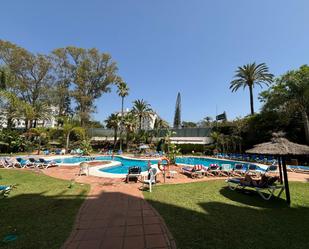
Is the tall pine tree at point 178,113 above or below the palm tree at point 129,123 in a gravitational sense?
above

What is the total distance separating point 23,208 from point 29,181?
432 cm

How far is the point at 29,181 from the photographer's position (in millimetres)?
8812

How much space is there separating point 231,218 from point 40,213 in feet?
17.7

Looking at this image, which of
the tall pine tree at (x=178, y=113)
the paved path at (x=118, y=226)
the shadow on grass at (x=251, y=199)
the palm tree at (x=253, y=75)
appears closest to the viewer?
the paved path at (x=118, y=226)

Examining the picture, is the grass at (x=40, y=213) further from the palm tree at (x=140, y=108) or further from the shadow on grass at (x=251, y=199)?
the palm tree at (x=140, y=108)

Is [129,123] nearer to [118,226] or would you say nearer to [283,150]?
[283,150]

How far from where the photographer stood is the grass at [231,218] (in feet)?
11.6

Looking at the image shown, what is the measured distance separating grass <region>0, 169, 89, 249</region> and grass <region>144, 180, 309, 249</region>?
255cm

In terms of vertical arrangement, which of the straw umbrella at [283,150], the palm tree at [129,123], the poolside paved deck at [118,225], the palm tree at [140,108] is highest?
the palm tree at [140,108]

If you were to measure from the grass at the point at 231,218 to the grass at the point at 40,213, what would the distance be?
8.38 feet

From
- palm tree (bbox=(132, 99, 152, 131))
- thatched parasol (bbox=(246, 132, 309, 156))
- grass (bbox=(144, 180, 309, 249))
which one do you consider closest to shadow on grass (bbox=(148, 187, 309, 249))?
grass (bbox=(144, 180, 309, 249))

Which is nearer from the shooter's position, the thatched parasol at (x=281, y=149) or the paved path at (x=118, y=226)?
the paved path at (x=118, y=226)

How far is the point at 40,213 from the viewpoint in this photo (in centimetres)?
489

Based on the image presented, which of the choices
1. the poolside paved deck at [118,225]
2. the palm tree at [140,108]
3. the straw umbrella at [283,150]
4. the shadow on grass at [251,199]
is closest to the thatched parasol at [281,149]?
the straw umbrella at [283,150]
